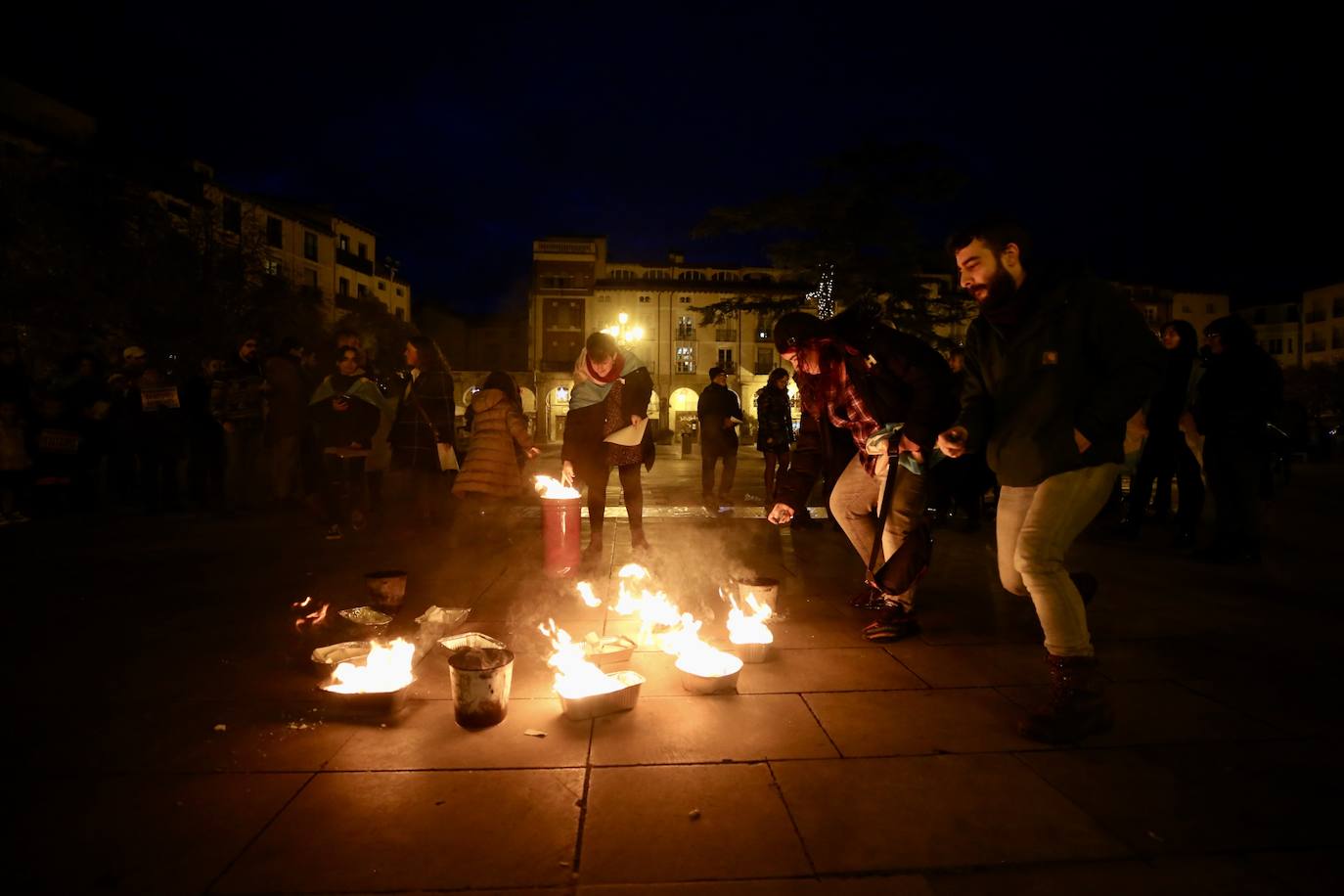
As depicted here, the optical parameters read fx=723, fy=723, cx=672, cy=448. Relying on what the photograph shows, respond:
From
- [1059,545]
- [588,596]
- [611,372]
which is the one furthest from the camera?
[611,372]

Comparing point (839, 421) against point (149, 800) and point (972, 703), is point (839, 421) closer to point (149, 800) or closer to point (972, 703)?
point (972, 703)

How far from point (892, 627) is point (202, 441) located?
8.92 metres

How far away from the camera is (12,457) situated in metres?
8.15

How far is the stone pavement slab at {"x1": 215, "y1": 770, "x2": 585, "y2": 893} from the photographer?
1997 millimetres

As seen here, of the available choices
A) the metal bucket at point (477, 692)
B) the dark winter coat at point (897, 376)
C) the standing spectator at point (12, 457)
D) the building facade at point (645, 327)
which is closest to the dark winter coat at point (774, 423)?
the dark winter coat at point (897, 376)

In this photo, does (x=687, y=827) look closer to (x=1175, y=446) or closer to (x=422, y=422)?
(x=422, y=422)

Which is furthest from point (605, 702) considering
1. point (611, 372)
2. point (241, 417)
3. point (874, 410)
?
point (241, 417)

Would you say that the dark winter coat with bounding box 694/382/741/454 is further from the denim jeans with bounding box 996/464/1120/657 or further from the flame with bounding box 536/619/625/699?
the denim jeans with bounding box 996/464/1120/657

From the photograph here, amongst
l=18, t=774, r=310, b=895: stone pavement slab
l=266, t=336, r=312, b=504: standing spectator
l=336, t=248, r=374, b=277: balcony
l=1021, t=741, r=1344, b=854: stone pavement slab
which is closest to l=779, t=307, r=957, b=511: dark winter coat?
l=1021, t=741, r=1344, b=854: stone pavement slab

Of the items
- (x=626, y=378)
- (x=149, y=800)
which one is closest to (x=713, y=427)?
(x=626, y=378)

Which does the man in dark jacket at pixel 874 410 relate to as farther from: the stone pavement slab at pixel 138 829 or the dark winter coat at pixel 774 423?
the dark winter coat at pixel 774 423

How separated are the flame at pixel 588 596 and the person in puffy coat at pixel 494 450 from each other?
2.21 metres

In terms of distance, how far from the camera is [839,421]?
4.55 metres

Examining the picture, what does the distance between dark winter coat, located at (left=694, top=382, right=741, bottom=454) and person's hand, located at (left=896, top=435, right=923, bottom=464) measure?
6.31 metres
